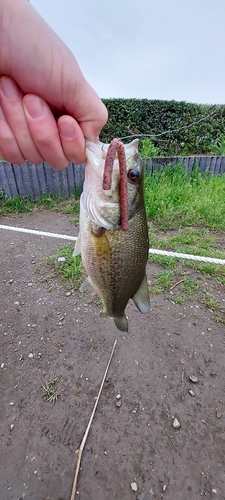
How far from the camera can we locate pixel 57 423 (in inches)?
72.4

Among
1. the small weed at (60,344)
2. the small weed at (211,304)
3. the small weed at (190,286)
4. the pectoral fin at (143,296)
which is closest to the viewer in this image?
the pectoral fin at (143,296)

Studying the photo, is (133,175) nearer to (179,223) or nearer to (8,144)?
(8,144)

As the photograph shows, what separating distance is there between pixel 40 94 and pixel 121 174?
36 cm

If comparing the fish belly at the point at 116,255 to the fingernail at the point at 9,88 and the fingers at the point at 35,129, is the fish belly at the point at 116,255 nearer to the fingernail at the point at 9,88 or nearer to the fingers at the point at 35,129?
the fingers at the point at 35,129

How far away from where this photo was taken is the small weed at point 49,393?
1.96 m

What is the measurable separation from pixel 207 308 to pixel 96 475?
173 centimetres

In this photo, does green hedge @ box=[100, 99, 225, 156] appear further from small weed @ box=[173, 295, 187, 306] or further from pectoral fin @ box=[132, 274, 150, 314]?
pectoral fin @ box=[132, 274, 150, 314]

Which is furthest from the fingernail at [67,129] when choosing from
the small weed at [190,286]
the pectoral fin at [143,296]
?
the small weed at [190,286]

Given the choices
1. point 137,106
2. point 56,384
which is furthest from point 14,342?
point 137,106

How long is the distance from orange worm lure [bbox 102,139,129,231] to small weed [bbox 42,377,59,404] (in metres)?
1.62

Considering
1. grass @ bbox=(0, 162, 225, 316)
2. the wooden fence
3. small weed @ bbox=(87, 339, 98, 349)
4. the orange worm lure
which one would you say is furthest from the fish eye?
the wooden fence

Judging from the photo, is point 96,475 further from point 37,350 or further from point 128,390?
point 37,350

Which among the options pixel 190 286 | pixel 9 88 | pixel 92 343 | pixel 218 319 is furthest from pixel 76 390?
pixel 9 88

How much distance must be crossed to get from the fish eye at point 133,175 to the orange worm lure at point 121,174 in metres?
0.11
